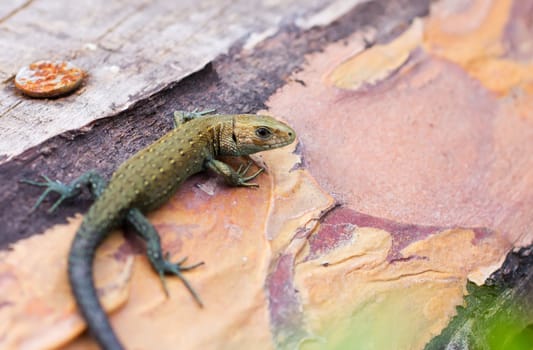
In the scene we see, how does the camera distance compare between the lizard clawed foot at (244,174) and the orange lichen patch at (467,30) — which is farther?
the orange lichen patch at (467,30)

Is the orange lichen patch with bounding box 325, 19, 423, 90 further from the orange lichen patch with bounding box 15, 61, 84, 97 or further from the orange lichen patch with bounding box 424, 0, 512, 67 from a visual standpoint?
the orange lichen patch with bounding box 15, 61, 84, 97

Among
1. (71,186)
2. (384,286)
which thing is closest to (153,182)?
(71,186)

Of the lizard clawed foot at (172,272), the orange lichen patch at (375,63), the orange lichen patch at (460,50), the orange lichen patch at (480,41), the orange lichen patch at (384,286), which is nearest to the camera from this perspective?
the lizard clawed foot at (172,272)

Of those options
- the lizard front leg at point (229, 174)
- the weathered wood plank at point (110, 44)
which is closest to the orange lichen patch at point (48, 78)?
the weathered wood plank at point (110, 44)

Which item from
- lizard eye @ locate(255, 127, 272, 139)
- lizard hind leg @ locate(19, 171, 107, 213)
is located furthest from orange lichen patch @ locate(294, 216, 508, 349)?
lizard hind leg @ locate(19, 171, 107, 213)

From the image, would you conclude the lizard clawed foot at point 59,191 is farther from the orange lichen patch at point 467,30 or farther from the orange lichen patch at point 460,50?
the orange lichen patch at point 467,30

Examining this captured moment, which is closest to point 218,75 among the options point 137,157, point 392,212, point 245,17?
point 245,17
